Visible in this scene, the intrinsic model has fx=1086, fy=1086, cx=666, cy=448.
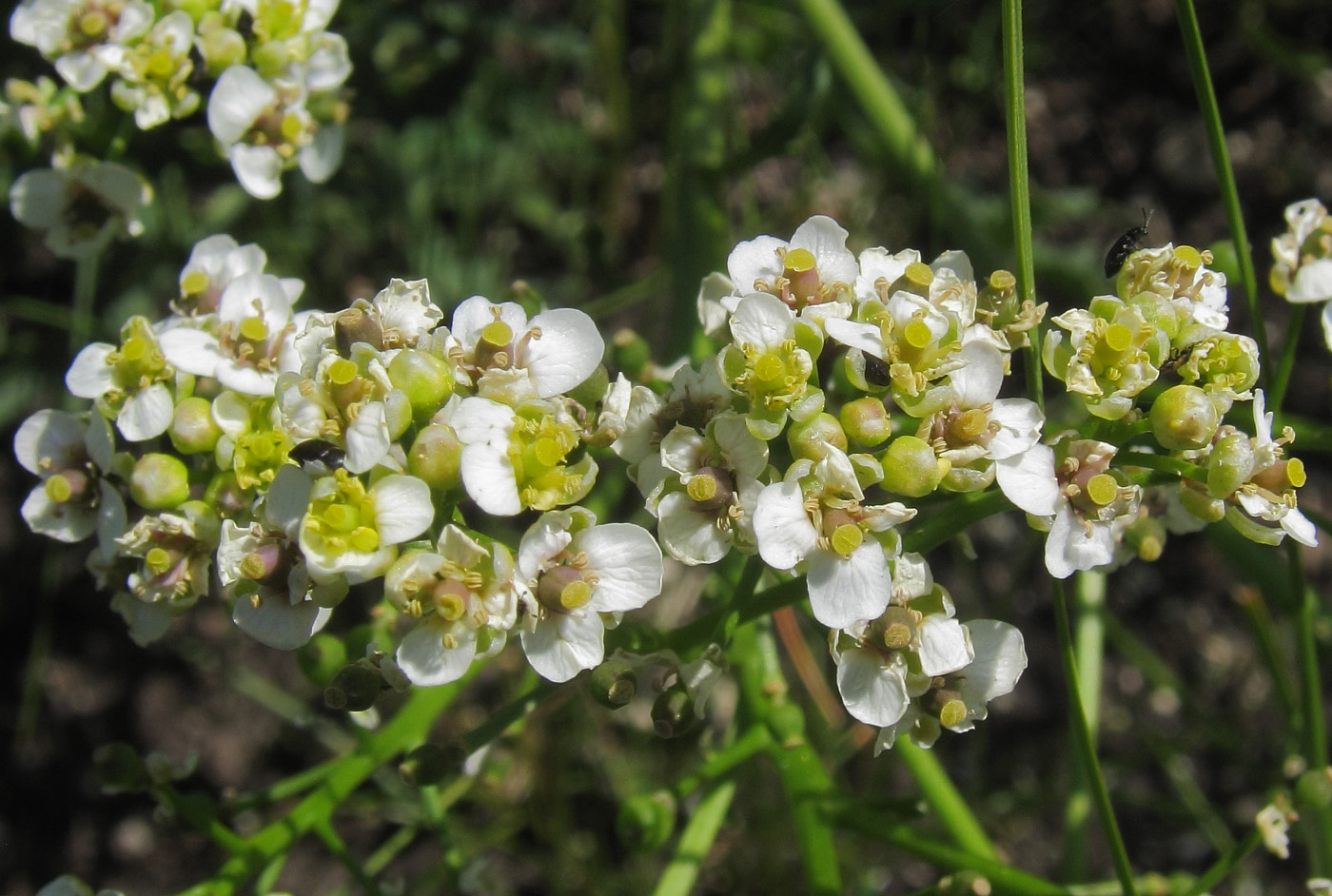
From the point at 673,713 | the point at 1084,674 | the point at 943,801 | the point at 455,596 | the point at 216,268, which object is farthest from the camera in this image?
the point at 1084,674

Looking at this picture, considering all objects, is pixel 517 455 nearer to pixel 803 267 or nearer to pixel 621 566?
pixel 621 566

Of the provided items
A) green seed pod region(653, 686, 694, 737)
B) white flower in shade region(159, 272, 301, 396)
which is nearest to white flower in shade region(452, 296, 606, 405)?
white flower in shade region(159, 272, 301, 396)

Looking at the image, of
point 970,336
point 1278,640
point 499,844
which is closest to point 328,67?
point 970,336

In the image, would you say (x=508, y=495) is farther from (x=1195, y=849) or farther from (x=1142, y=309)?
(x=1195, y=849)

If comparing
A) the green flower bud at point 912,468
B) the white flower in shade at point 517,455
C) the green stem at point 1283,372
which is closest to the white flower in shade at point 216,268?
the white flower in shade at point 517,455

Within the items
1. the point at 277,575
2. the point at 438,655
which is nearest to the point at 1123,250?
the point at 438,655
